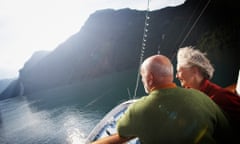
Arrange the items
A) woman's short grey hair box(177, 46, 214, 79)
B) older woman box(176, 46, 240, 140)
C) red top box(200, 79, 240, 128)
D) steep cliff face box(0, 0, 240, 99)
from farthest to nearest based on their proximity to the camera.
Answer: steep cliff face box(0, 0, 240, 99), woman's short grey hair box(177, 46, 214, 79), older woman box(176, 46, 240, 140), red top box(200, 79, 240, 128)

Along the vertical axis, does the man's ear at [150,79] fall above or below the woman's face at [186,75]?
above

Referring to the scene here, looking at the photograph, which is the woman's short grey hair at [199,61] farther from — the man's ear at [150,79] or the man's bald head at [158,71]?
the man's ear at [150,79]

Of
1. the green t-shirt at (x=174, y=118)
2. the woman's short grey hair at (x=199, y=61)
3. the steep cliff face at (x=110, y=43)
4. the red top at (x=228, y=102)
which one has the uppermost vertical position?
the woman's short grey hair at (x=199, y=61)

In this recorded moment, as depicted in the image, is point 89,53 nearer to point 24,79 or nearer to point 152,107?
point 24,79

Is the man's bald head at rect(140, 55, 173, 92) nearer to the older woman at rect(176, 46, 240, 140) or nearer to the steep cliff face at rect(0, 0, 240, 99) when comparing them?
the older woman at rect(176, 46, 240, 140)

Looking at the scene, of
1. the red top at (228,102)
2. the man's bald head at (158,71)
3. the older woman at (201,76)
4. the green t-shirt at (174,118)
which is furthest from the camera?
the older woman at (201,76)

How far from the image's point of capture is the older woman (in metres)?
2.24

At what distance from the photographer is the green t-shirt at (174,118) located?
5.15ft

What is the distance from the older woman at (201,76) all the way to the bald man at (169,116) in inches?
18.5

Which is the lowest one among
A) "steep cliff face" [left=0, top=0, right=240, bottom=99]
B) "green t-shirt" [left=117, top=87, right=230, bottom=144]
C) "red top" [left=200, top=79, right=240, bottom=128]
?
"steep cliff face" [left=0, top=0, right=240, bottom=99]

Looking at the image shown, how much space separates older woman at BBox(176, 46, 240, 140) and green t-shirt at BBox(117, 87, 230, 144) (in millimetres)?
551

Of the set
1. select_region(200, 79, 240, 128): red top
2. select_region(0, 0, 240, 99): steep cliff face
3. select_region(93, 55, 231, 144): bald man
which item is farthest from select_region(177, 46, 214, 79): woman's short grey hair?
select_region(0, 0, 240, 99): steep cliff face

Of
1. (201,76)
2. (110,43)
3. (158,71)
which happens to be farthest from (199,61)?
(110,43)

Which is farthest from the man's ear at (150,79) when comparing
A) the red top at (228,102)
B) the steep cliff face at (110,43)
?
the steep cliff face at (110,43)
